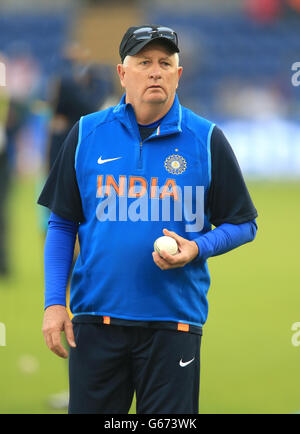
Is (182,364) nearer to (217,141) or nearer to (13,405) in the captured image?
(217,141)

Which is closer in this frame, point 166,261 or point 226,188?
point 166,261

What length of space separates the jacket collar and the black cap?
8.5 inches

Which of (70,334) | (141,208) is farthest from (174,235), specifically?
(70,334)

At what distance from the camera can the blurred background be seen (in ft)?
18.1

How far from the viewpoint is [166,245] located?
9.27 feet

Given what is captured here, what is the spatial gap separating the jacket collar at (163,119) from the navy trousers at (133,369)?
2.56ft

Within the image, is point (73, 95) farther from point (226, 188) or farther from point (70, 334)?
point (70, 334)

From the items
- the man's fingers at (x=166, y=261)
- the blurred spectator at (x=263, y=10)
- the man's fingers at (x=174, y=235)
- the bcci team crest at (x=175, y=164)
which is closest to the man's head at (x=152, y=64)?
the bcci team crest at (x=175, y=164)

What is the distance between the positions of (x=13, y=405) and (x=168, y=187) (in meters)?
2.79

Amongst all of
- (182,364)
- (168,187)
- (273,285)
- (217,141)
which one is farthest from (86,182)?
(273,285)

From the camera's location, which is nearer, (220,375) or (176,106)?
(176,106)

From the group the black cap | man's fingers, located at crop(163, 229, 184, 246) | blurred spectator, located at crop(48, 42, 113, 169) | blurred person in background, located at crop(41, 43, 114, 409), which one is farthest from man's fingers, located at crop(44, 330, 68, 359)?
blurred spectator, located at crop(48, 42, 113, 169)

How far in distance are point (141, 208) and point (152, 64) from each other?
0.56m
